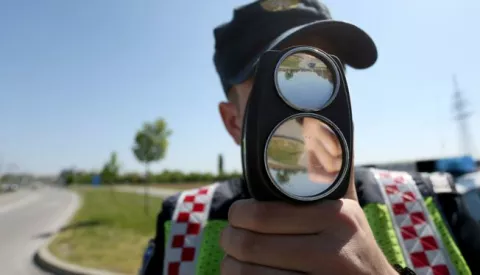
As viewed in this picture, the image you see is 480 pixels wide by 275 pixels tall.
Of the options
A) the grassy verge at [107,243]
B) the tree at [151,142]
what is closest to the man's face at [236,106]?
the grassy verge at [107,243]

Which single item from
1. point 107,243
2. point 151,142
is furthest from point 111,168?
point 107,243

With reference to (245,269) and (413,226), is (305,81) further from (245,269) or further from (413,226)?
(413,226)

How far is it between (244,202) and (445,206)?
105 centimetres

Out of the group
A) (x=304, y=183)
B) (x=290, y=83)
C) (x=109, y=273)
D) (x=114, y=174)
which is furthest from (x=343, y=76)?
(x=114, y=174)

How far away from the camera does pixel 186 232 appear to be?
1.41 m

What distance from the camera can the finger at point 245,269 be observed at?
2.14 feet

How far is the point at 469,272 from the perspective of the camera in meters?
1.26

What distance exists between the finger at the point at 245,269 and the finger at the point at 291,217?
0.06 meters

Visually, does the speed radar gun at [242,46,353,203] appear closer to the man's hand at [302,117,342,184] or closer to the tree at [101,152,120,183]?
the man's hand at [302,117,342,184]

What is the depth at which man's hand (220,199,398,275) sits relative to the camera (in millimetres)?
645

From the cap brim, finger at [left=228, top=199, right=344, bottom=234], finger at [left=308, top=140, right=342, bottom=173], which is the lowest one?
finger at [left=228, top=199, right=344, bottom=234]

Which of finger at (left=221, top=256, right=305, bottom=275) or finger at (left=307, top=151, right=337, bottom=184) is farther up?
finger at (left=307, top=151, right=337, bottom=184)

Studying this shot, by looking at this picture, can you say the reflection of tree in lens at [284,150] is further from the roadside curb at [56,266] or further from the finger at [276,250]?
the roadside curb at [56,266]

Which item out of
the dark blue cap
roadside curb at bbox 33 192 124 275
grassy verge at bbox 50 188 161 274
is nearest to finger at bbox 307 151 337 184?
the dark blue cap
